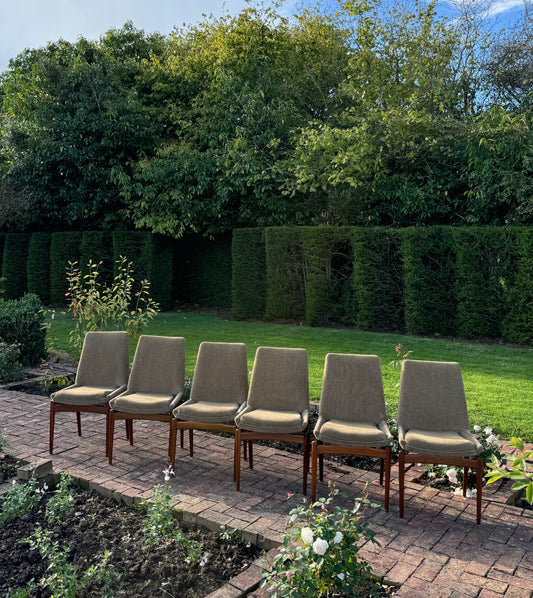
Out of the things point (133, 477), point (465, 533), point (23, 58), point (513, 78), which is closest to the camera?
point (465, 533)

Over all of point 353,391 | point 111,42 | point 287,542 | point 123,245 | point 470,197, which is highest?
point 111,42

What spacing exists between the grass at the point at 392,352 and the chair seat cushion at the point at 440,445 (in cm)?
176

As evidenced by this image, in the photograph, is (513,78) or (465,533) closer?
(465,533)

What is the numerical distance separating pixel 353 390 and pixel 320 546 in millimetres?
2359

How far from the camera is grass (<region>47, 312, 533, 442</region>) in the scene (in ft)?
21.5

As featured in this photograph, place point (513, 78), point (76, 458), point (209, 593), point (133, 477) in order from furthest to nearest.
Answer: point (513, 78) < point (76, 458) < point (133, 477) < point (209, 593)

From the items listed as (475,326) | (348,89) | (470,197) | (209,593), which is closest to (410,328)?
(475,326)

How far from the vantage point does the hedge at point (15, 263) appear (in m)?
18.8

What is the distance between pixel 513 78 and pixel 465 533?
14562mm

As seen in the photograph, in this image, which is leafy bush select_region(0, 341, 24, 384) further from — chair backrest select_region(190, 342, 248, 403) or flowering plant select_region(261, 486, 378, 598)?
flowering plant select_region(261, 486, 378, 598)

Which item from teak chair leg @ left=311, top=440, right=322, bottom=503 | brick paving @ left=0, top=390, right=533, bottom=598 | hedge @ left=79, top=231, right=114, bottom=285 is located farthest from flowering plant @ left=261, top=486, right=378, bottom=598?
hedge @ left=79, top=231, right=114, bottom=285

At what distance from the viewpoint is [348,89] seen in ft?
50.0

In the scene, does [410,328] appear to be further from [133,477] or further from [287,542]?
[287,542]

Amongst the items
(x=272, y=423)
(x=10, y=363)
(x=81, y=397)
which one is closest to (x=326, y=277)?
(x=10, y=363)
